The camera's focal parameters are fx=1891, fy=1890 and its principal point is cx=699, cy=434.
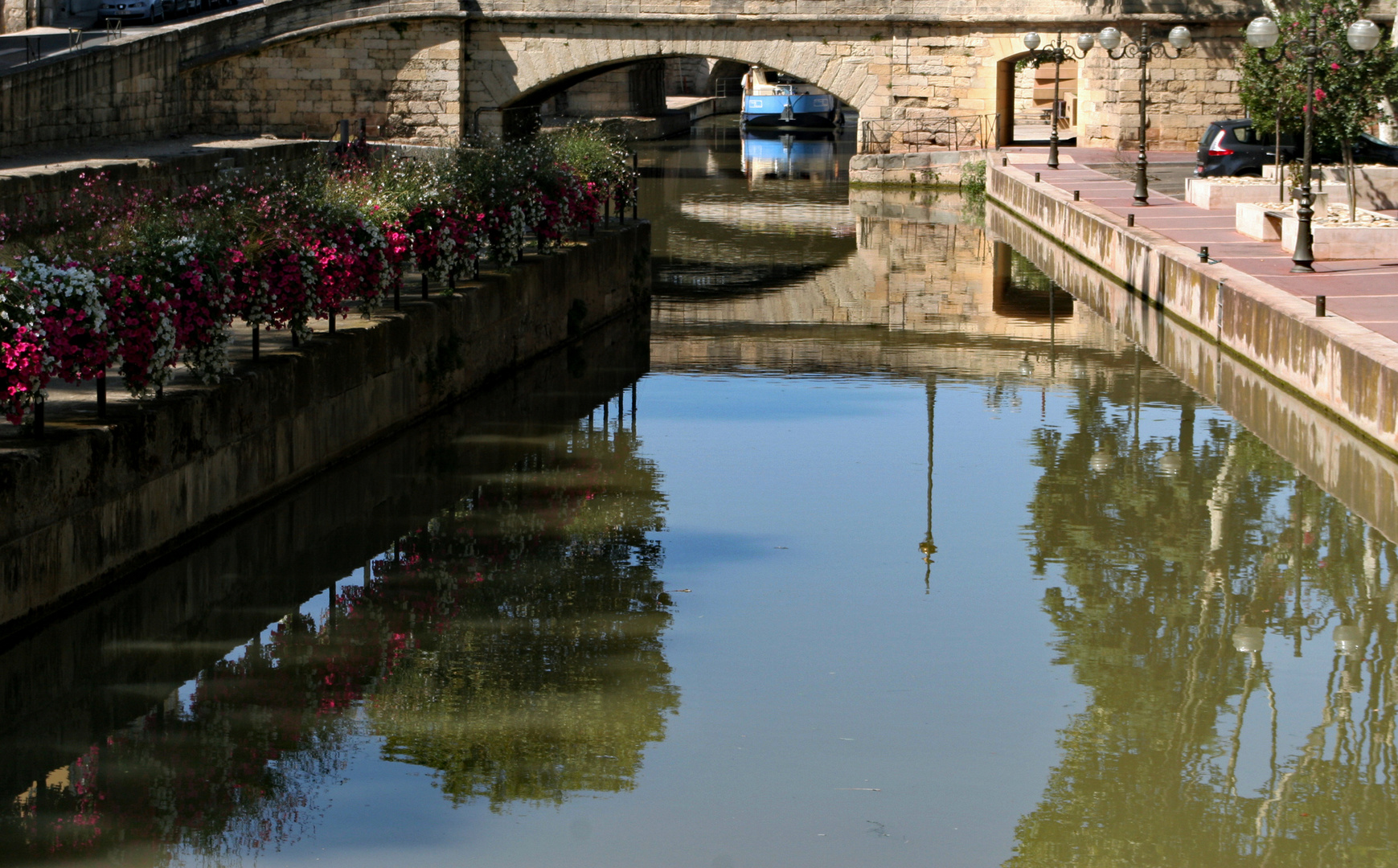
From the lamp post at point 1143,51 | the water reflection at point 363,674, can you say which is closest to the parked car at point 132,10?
the lamp post at point 1143,51

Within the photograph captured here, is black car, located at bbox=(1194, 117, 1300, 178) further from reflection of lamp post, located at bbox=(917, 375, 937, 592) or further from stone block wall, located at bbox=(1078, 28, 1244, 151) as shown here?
reflection of lamp post, located at bbox=(917, 375, 937, 592)

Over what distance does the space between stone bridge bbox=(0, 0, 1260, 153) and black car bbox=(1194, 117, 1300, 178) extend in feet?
30.7

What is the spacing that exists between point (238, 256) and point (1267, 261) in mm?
12851

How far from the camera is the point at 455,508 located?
41.5 feet

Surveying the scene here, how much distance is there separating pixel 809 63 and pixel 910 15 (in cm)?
257

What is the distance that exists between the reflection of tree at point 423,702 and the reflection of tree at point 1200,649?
2.01m

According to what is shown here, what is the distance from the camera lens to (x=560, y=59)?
44.4 metres

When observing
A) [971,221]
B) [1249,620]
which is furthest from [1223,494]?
[971,221]

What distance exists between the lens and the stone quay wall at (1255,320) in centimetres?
1345

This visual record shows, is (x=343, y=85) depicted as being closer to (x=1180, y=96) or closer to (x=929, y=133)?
(x=929, y=133)

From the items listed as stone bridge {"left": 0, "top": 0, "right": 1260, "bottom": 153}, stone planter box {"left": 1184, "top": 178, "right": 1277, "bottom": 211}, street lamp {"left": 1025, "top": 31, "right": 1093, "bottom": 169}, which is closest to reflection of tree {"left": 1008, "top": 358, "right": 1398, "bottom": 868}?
stone planter box {"left": 1184, "top": 178, "right": 1277, "bottom": 211}

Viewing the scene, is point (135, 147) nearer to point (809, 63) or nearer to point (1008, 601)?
point (809, 63)

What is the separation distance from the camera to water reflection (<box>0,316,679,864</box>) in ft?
24.9

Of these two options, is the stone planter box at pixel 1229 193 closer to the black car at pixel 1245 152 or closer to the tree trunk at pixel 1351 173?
the tree trunk at pixel 1351 173
